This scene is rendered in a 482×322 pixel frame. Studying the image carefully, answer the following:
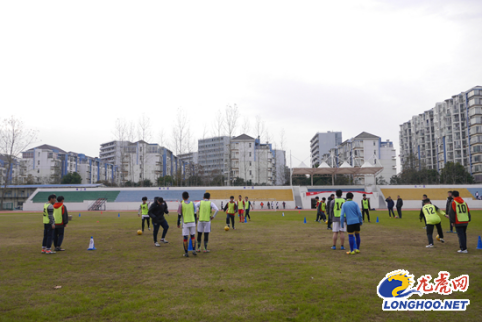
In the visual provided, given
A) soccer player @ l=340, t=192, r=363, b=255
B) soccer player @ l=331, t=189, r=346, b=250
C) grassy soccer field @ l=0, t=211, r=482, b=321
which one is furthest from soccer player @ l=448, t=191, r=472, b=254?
soccer player @ l=331, t=189, r=346, b=250

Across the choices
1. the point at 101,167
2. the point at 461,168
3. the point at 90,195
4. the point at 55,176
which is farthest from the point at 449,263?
the point at 101,167

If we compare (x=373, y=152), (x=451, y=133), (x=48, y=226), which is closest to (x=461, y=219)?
(x=48, y=226)

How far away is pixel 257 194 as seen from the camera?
5400 cm

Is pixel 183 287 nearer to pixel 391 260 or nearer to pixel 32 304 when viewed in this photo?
pixel 32 304

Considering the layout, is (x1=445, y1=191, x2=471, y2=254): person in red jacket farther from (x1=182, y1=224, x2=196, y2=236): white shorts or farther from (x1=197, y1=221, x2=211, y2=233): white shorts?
(x1=182, y1=224, x2=196, y2=236): white shorts

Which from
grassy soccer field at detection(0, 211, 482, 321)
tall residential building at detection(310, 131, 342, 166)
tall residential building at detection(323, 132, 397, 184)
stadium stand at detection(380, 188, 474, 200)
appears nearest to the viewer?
grassy soccer field at detection(0, 211, 482, 321)

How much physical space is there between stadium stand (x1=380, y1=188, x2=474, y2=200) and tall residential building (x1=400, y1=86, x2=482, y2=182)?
3128 centimetres

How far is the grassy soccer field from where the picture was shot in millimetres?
5109

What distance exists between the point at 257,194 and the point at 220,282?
155 ft

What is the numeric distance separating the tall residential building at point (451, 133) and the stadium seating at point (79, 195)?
7306 cm

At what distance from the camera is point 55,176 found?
8100 centimetres

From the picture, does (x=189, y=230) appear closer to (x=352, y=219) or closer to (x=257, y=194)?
(x=352, y=219)

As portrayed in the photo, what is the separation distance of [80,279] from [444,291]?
308 inches

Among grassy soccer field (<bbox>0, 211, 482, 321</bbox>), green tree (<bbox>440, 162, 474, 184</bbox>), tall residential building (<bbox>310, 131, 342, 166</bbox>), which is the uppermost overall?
tall residential building (<bbox>310, 131, 342, 166</bbox>)
